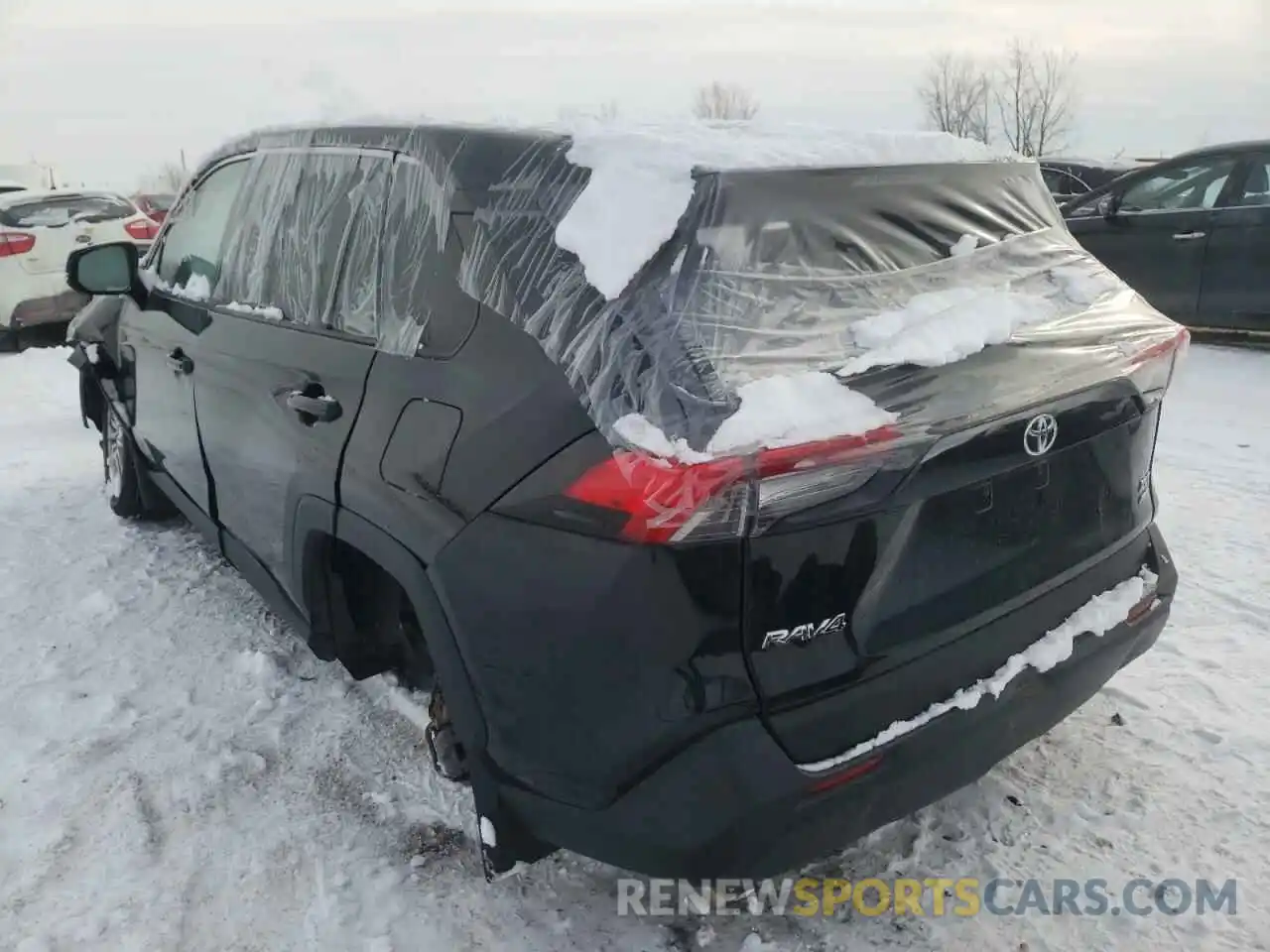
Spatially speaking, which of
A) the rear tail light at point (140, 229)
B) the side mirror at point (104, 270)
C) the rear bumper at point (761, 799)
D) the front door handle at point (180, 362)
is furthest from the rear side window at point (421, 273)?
the rear tail light at point (140, 229)

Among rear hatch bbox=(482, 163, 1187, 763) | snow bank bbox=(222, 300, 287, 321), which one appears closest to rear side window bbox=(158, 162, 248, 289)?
snow bank bbox=(222, 300, 287, 321)

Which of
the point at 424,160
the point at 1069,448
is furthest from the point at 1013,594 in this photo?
the point at 424,160

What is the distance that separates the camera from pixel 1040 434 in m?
1.99

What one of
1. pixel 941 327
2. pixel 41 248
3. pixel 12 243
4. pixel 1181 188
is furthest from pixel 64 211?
pixel 941 327

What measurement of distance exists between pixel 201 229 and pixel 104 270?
1.44ft

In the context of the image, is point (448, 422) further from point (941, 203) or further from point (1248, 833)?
point (1248, 833)

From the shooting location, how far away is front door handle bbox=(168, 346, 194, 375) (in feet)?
11.1

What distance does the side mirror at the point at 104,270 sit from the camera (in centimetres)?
365

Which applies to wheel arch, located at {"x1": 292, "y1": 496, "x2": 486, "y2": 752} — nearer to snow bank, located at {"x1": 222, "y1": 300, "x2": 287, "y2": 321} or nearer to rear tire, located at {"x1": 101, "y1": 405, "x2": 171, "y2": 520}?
snow bank, located at {"x1": 222, "y1": 300, "x2": 287, "y2": 321}

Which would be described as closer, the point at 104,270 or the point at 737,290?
the point at 737,290

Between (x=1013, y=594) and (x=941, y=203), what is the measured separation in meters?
0.91

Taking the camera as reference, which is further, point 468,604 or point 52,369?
point 52,369

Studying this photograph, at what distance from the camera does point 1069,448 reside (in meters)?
2.11

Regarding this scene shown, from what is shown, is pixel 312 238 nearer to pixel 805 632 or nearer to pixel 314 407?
pixel 314 407
